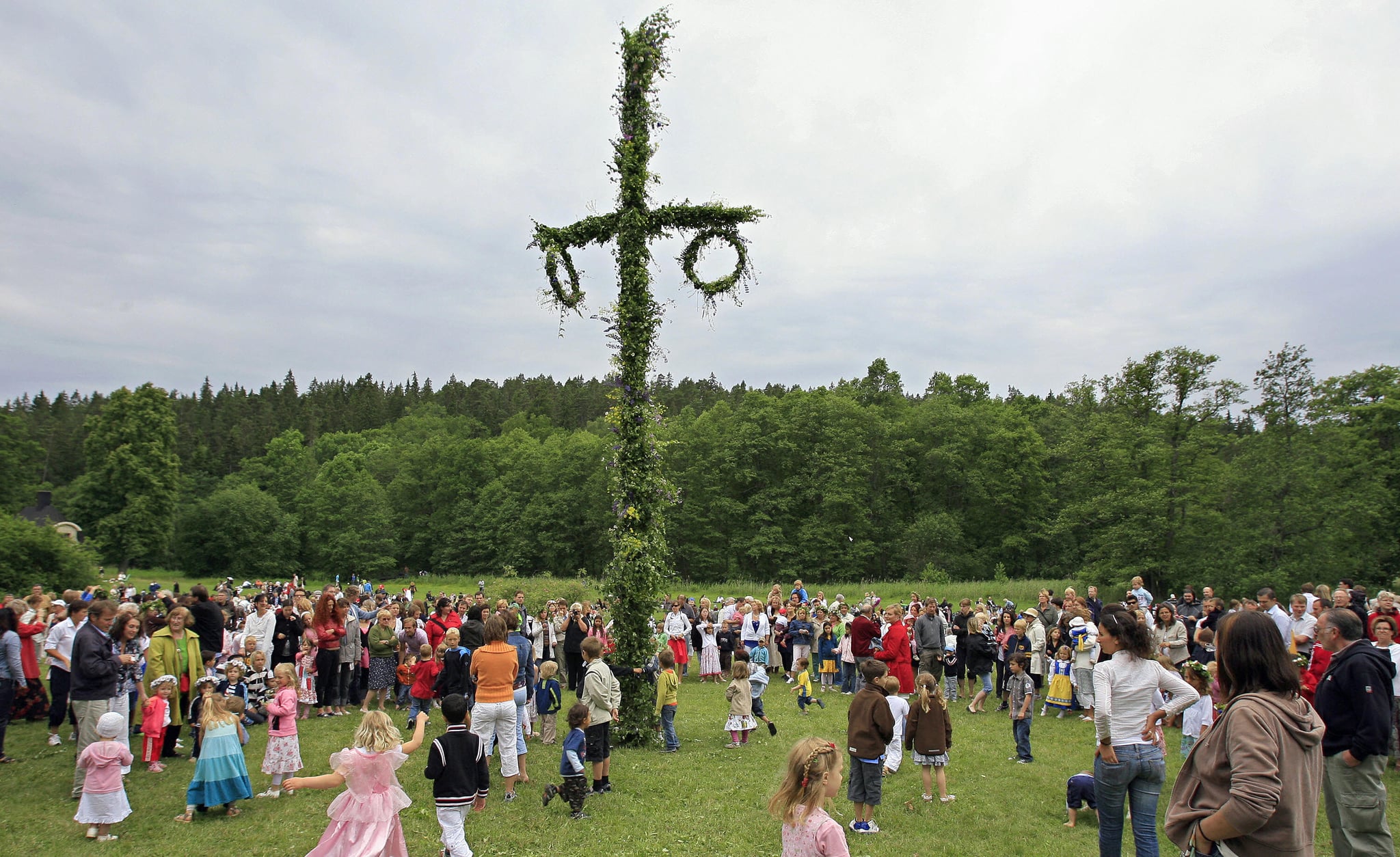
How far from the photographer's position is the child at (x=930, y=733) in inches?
327


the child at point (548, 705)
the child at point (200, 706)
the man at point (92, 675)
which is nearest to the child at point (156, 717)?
the child at point (200, 706)

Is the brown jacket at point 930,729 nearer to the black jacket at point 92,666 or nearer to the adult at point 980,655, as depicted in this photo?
the adult at point 980,655

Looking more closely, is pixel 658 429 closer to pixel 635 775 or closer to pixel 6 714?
pixel 635 775

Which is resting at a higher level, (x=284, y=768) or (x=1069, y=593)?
(x=1069, y=593)

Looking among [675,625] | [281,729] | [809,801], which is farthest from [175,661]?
[675,625]

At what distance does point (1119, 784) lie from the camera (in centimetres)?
529

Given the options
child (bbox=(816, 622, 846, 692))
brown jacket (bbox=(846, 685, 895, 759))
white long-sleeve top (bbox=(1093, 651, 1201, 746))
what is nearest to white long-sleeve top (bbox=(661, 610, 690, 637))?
child (bbox=(816, 622, 846, 692))

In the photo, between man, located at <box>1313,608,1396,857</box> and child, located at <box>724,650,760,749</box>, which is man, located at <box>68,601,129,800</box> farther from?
man, located at <box>1313,608,1396,857</box>

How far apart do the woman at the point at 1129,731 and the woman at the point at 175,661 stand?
10.4 m

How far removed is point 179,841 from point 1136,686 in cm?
861

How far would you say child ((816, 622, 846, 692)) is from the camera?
16688 millimetres

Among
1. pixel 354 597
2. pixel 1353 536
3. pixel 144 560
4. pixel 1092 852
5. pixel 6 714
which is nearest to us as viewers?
pixel 1092 852

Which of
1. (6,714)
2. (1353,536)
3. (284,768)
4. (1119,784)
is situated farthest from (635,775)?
(1353,536)

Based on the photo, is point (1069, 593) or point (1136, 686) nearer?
point (1136, 686)
